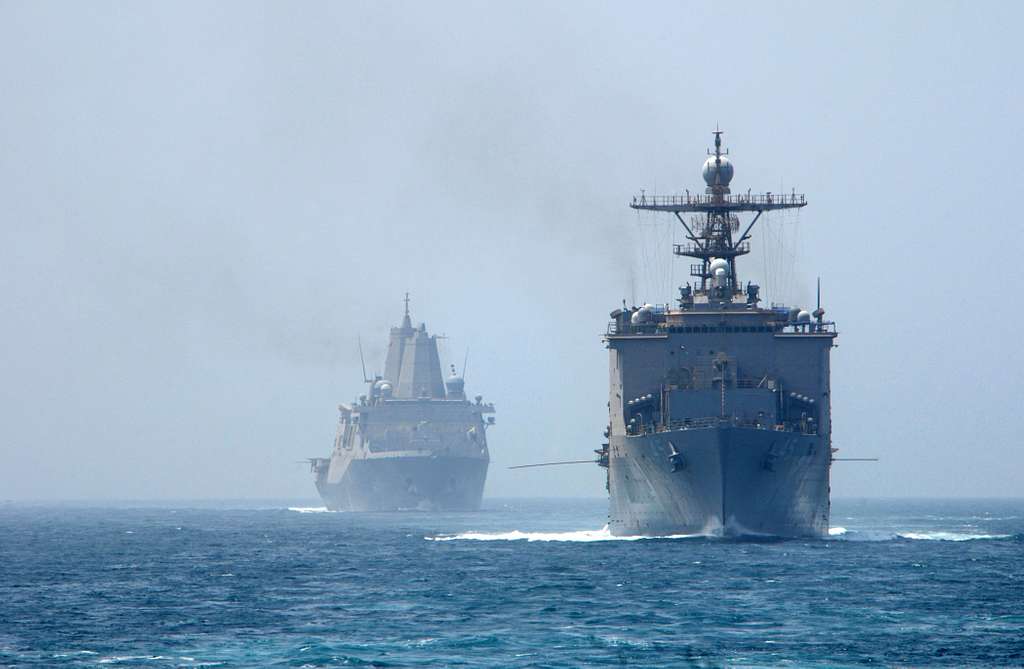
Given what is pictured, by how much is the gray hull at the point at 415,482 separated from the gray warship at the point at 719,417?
81.0 m

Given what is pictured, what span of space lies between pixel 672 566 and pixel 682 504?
951 cm

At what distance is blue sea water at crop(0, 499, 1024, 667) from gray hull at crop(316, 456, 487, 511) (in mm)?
77882

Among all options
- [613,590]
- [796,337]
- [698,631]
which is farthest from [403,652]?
[796,337]

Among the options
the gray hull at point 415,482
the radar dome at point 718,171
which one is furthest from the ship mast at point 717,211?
the gray hull at point 415,482

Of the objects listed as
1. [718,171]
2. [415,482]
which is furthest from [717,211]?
[415,482]

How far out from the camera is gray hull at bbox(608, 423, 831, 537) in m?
Answer: 62.8

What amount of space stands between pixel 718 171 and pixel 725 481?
65.5 ft

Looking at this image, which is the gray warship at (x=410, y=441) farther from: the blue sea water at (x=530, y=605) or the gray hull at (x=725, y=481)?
the gray hull at (x=725, y=481)

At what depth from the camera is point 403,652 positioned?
3734 centimetres

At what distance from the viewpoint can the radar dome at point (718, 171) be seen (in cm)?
7781

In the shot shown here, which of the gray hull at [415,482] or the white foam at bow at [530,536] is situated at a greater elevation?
the gray hull at [415,482]

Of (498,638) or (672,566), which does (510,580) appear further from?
(498,638)

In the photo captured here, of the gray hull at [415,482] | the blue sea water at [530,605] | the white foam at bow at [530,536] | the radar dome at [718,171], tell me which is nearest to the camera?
the blue sea water at [530,605]

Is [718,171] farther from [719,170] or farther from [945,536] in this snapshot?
[945,536]
